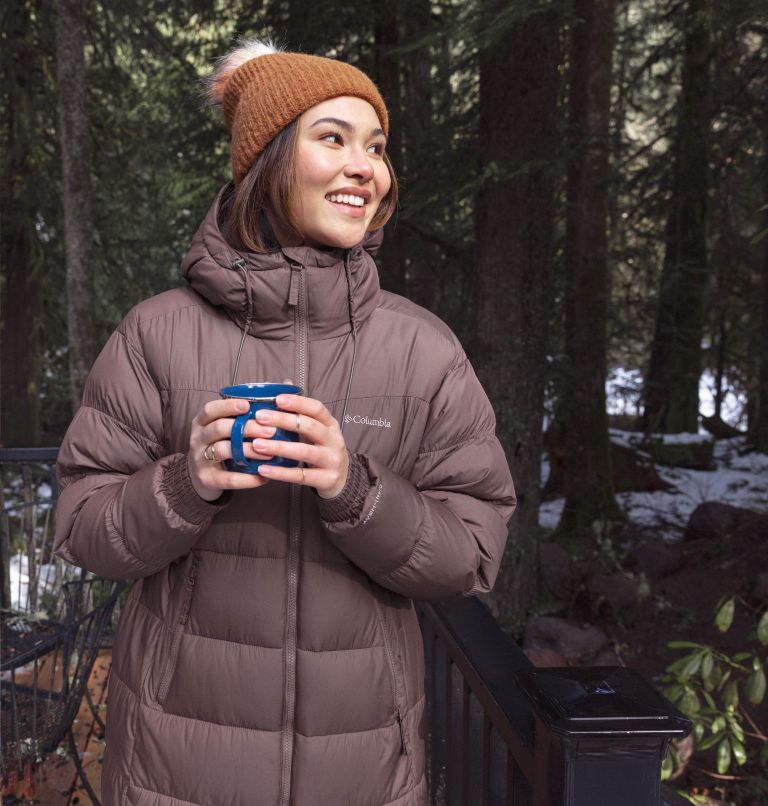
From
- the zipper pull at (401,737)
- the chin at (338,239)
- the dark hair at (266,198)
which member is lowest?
the zipper pull at (401,737)

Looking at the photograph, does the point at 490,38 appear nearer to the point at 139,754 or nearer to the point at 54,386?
the point at 139,754

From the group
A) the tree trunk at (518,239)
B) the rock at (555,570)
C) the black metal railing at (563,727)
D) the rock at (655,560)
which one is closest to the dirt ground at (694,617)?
the rock at (655,560)

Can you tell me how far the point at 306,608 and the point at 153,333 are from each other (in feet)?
2.06

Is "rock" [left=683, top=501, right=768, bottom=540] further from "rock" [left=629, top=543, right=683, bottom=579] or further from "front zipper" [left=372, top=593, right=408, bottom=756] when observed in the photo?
"front zipper" [left=372, top=593, right=408, bottom=756]

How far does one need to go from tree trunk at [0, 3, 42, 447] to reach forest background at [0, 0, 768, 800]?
3cm

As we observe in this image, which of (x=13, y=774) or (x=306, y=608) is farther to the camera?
(x=13, y=774)

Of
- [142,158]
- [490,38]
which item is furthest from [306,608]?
[142,158]

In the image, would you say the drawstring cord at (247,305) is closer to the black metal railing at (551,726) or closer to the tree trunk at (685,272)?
the black metal railing at (551,726)

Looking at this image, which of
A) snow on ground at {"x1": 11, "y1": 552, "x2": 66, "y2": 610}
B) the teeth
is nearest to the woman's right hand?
the teeth

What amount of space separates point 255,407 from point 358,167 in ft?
2.11

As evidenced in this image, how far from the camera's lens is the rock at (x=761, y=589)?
270 inches

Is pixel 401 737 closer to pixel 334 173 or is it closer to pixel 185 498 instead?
pixel 185 498

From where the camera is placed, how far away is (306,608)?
5.34 ft

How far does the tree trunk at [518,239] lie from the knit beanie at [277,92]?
3.60 m
